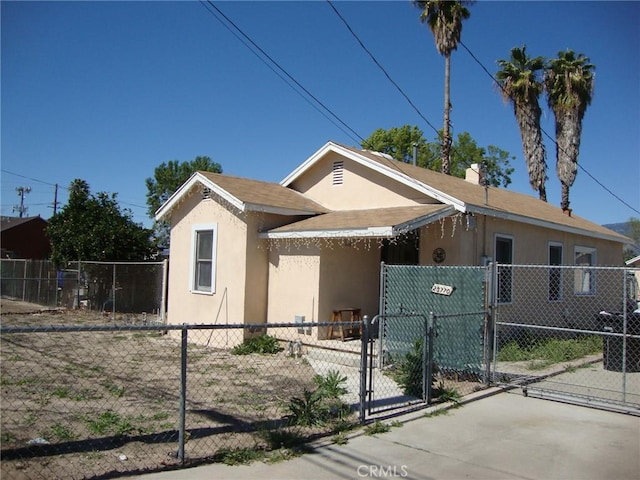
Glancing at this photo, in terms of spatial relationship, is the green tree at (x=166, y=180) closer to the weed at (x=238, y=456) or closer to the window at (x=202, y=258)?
the window at (x=202, y=258)

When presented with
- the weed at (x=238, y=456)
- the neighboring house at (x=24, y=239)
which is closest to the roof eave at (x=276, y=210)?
the weed at (x=238, y=456)

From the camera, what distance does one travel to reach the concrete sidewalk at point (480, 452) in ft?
16.1

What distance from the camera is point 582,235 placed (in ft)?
54.6

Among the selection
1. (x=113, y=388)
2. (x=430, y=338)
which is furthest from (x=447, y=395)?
(x=113, y=388)

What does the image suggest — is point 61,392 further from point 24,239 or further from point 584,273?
point 24,239

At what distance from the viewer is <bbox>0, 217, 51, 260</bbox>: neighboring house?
38.2 m

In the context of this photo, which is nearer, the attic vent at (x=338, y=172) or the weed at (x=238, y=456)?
the weed at (x=238, y=456)

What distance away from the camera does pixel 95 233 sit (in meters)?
20.4

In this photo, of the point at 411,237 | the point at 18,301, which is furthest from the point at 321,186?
the point at 18,301

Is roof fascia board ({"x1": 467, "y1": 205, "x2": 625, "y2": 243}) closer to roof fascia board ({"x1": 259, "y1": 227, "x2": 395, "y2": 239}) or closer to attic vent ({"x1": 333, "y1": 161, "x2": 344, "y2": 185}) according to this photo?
roof fascia board ({"x1": 259, "y1": 227, "x2": 395, "y2": 239})

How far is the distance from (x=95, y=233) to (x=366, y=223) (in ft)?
43.3

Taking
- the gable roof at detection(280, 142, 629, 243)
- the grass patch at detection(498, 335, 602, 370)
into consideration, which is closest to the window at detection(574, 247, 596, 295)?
the gable roof at detection(280, 142, 629, 243)

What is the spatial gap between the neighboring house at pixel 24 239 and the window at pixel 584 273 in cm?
3415

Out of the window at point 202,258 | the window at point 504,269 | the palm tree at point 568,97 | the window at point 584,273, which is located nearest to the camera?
the window at point 504,269
